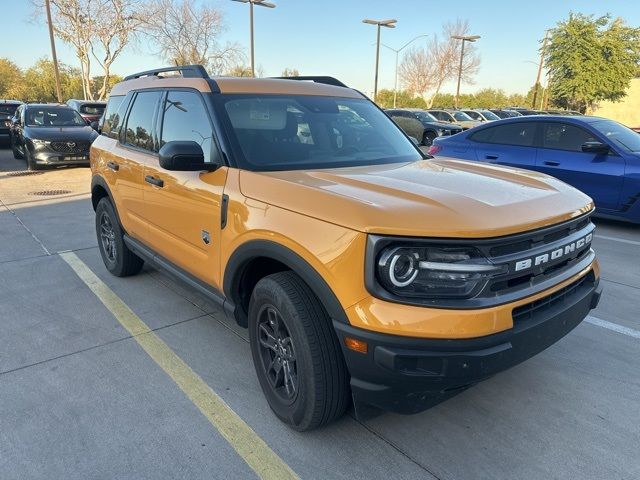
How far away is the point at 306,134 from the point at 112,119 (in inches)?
98.9

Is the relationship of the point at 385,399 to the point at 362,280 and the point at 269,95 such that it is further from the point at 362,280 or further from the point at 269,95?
the point at 269,95

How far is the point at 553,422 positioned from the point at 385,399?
121 cm

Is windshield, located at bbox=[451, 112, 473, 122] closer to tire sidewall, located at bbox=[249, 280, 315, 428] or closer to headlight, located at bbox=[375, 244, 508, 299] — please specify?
tire sidewall, located at bbox=[249, 280, 315, 428]

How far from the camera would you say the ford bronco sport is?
78.7 inches

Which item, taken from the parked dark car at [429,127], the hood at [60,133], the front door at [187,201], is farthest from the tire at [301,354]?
the parked dark car at [429,127]

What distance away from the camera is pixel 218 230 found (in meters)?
2.92

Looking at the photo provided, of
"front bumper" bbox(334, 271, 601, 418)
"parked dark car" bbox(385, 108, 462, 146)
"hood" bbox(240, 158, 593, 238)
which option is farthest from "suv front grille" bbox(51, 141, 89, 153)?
"front bumper" bbox(334, 271, 601, 418)

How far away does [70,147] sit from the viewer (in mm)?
12438

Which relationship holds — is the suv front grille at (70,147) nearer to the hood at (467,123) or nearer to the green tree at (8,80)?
the hood at (467,123)

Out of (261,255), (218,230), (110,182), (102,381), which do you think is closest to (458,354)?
(261,255)

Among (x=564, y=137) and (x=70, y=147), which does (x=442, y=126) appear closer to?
(x=564, y=137)

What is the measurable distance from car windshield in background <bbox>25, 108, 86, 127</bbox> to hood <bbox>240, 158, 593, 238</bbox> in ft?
41.4

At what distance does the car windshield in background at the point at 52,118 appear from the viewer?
12.9 metres

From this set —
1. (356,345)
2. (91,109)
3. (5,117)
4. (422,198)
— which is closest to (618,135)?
(422,198)
